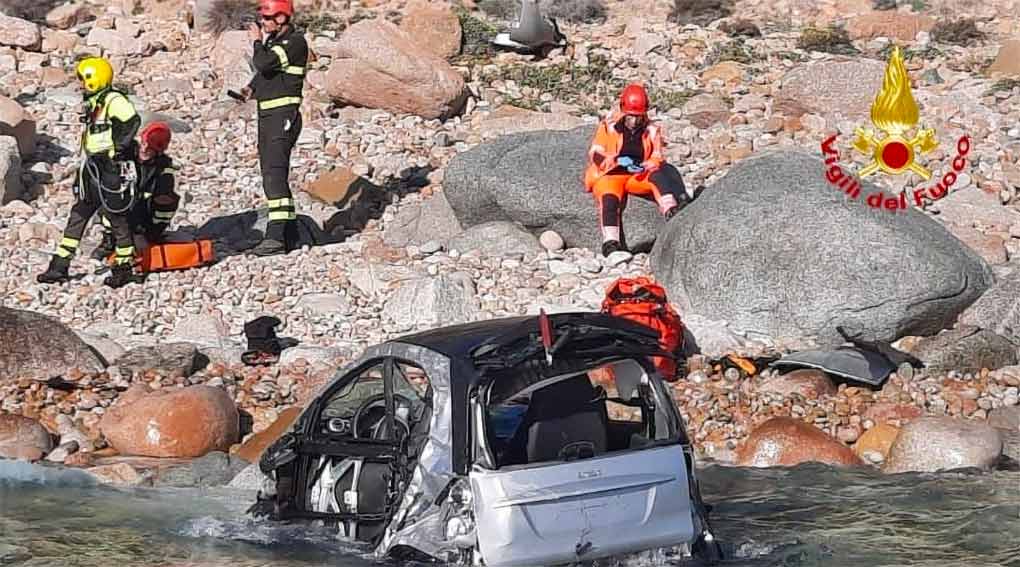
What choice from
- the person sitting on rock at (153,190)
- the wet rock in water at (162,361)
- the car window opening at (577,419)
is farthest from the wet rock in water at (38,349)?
the car window opening at (577,419)

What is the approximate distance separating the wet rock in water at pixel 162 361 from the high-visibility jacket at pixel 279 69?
3525mm

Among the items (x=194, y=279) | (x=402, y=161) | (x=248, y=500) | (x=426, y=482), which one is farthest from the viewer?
(x=402, y=161)

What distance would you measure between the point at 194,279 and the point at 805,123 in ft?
27.3

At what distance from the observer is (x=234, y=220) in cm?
1639

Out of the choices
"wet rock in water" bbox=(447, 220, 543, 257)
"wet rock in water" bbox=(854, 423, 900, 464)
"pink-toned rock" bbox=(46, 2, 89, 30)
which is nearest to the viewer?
"wet rock in water" bbox=(854, 423, 900, 464)

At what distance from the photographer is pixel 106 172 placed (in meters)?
14.3

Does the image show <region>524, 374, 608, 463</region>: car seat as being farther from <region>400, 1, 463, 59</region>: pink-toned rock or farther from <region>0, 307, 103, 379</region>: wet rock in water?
<region>400, 1, 463, 59</region>: pink-toned rock

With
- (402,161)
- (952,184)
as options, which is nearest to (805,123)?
(952,184)

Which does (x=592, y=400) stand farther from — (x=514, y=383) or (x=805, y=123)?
(x=805, y=123)

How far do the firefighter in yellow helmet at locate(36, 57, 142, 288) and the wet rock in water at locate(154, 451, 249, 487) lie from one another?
4.22 m

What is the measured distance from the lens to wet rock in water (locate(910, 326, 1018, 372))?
39.2ft

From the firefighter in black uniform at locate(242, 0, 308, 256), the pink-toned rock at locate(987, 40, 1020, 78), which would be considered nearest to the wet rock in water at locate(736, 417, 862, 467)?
the firefighter in black uniform at locate(242, 0, 308, 256)

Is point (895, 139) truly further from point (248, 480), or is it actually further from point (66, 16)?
point (66, 16)

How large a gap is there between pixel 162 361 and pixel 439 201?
471 cm
